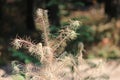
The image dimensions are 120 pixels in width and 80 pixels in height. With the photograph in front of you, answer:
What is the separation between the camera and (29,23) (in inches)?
591

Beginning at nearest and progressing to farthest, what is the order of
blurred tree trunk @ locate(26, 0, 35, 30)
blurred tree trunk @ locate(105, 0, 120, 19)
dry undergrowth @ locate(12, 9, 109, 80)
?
dry undergrowth @ locate(12, 9, 109, 80) < blurred tree trunk @ locate(26, 0, 35, 30) < blurred tree trunk @ locate(105, 0, 120, 19)

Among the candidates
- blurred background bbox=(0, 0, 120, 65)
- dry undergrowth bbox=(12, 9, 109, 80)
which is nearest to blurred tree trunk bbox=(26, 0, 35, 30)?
blurred background bbox=(0, 0, 120, 65)

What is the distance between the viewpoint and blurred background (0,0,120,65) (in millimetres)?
11922

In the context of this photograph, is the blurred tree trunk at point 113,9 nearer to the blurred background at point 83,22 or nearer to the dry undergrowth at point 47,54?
the blurred background at point 83,22

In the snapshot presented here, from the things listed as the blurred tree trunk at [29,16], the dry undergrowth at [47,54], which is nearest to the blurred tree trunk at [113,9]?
the blurred tree trunk at [29,16]

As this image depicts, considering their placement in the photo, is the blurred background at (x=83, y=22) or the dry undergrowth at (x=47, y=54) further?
the blurred background at (x=83, y=22)

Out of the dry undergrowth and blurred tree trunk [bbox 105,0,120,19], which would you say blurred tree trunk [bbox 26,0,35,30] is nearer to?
blurred tree trunk [bbox 105,0,120,19]

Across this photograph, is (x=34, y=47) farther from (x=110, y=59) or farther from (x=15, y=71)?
(x=110, y=59)

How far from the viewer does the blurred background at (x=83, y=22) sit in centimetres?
1192

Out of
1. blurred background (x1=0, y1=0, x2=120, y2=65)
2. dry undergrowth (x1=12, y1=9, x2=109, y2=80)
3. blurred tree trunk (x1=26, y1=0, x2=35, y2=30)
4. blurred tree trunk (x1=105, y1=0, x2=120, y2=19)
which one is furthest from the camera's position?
blurred tree trunk (x1=105, y1=0, x2=120, y2=19)

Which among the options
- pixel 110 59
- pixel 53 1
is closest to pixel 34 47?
pixel 53 1

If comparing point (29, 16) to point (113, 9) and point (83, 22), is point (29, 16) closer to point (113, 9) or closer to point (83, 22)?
point (113, 9)

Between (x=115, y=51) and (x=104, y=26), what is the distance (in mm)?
1798

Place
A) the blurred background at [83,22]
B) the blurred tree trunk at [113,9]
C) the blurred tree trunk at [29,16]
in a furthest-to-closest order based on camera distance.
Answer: the blurred tree trunk at [113,9]
the blurred tree trunk at [29,16]
the blurred background at [83,22]
